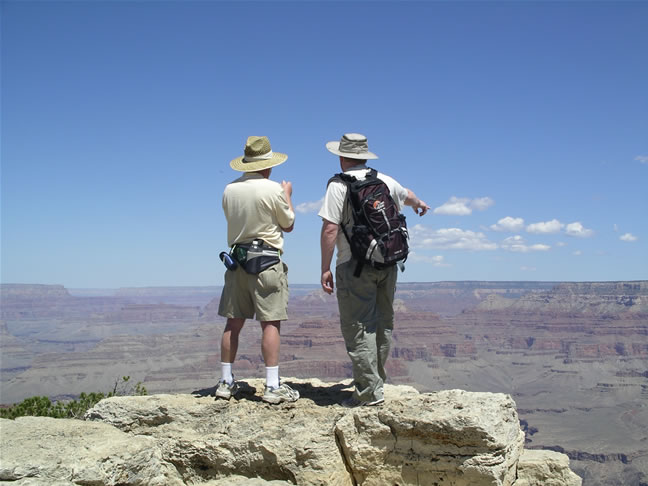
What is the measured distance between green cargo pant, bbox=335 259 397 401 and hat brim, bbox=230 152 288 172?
117 cm

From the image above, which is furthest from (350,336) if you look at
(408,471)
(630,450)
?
(630,450)

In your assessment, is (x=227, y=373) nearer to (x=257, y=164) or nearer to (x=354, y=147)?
(x=257, y=164)

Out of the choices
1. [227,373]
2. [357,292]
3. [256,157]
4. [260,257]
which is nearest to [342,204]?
[357,292]

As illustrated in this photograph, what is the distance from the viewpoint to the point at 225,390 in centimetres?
534

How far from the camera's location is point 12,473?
392 cm

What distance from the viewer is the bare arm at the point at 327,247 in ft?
15.8

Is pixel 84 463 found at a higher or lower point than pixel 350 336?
lower

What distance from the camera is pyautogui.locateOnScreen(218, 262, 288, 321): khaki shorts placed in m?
5.05

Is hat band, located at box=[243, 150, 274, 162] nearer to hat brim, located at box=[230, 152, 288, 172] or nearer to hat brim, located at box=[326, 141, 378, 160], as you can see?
hat brim, located at box=[230, 152, 288, 172]

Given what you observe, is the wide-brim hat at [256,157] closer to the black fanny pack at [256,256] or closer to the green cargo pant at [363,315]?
the black fanny pack at [256,256]

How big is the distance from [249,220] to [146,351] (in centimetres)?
15864

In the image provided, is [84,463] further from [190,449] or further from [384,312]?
[384,312]

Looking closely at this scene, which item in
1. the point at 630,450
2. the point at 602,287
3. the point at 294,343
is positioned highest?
the point at 602,287

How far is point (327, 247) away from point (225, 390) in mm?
1754
